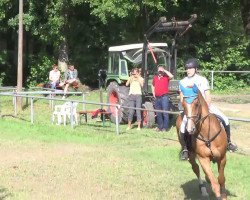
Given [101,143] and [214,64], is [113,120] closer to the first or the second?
[101,143]

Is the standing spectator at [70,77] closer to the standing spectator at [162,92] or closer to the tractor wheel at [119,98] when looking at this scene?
the tractor wheel at [119,98]

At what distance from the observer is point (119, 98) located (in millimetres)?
17578

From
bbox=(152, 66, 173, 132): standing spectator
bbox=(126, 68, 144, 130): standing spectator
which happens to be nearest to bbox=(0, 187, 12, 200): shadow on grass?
bbox=(152, 66, 173, 132): standing spectator

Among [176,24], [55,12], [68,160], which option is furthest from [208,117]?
[55,12]

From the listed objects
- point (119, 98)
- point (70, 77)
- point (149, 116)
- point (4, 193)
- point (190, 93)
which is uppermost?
point (70, 77)

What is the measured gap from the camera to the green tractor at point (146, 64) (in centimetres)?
1677

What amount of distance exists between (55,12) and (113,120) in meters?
12.0

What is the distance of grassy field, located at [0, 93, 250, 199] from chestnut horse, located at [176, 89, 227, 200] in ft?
2.41

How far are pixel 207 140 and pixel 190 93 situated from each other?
0.75 m

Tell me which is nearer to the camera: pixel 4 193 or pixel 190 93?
pixel 190 93

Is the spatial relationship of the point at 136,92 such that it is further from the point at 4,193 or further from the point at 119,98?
the point at 4,193

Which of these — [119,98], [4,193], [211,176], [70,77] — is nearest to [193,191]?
[211,176]

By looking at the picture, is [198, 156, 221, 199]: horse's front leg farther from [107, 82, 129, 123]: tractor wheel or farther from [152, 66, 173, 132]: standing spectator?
[107, 82, 129, 123]: tractor wheel

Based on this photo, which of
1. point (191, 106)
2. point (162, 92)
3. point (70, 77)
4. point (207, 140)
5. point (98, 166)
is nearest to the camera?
point (191, 106)
